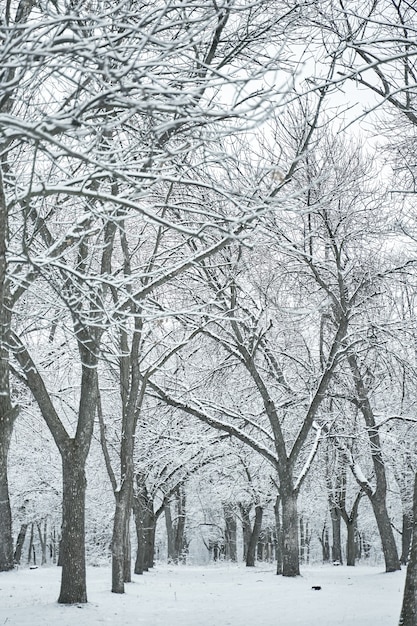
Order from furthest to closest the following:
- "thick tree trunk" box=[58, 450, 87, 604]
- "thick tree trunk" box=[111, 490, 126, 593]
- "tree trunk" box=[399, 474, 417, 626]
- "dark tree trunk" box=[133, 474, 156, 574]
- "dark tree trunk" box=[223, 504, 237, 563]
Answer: "dark tree trunk" box=[223, 504, 237, 563], "dark tree trunk" box=[133, 474, 156, 574], "thick tree trunk" box=[111, 490, 126, 593], "thick tree trunk" box=[58, 450, 87, 604], "tree trunk" box=[399, 474, 417, 626]

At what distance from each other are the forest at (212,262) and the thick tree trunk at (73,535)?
0.03 m

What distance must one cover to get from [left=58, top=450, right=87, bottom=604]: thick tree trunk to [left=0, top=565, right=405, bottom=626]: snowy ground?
0.24m

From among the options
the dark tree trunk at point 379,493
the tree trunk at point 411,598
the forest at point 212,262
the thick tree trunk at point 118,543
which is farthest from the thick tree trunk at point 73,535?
the dark tree trunk at point 379,493

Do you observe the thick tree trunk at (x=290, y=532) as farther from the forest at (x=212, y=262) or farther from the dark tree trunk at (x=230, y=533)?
the dark tree trunk at (x=230, y=533)

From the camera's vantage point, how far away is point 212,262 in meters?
14.4

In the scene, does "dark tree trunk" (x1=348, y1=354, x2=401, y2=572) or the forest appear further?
"dark tree trunk" (x1=348, y1=354, x2=401, y2=572)

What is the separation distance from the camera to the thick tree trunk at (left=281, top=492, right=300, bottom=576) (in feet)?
49.0

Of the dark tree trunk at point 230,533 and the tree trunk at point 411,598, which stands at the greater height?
the tree trunk at point 411,598

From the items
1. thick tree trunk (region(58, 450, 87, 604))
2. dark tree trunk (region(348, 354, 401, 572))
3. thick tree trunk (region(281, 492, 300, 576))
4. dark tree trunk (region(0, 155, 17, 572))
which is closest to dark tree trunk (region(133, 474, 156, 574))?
thick tree trunk (region(281, 492, 300, 576))

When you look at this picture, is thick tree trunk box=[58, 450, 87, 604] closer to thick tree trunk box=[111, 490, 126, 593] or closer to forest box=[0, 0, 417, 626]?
forest box=[0, 0, 417, 626]

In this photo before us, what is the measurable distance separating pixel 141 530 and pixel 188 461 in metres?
2.62

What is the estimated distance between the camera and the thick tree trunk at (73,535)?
9477mm

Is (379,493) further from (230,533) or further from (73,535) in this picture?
(230,533)

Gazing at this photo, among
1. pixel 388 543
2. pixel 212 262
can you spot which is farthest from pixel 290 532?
pixel 212 262
